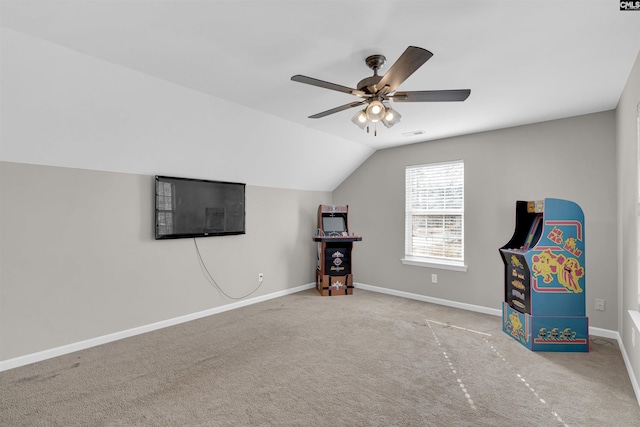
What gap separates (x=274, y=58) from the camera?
234cm

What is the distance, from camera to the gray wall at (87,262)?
2709mm

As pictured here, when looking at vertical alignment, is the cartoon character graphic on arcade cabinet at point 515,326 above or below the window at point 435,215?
below

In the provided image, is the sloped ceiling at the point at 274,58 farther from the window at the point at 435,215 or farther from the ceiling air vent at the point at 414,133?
the window at the point at 435,215

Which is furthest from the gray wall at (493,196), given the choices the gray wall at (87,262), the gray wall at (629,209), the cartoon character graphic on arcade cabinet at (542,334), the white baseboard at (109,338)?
the gray wall at (87,262)

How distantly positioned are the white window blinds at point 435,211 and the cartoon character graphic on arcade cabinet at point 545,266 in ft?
4.62

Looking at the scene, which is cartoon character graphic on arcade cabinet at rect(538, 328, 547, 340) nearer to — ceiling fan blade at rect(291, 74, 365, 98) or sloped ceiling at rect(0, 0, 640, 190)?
sloped ceiling at rect(0, 0, 640, 190)

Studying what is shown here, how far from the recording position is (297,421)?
79.7 inches

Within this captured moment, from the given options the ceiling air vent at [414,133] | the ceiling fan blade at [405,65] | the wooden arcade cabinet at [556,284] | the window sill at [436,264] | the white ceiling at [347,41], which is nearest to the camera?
the ceiling fan blade at [405,65]

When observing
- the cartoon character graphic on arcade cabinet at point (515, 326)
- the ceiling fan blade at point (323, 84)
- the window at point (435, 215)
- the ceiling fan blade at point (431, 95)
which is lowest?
the cartoon character graphic on arcade cabinet at point (515, 326)

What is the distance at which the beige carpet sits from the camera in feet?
6.80

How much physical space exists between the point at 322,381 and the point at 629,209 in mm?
2905

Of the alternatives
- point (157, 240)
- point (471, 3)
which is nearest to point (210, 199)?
point (157, 240)

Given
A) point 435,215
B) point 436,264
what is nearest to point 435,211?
point 435,215

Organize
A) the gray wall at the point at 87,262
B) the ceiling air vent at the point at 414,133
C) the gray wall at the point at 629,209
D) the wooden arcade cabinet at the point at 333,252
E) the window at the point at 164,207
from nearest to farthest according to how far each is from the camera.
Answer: the gray wall at the point at 629,209, the gray wall at the point at 87,262, the window at the point at 164,207, the ceiling air vent at the point at 414,133, the wooden arcade cabinet at the point at 333,252
